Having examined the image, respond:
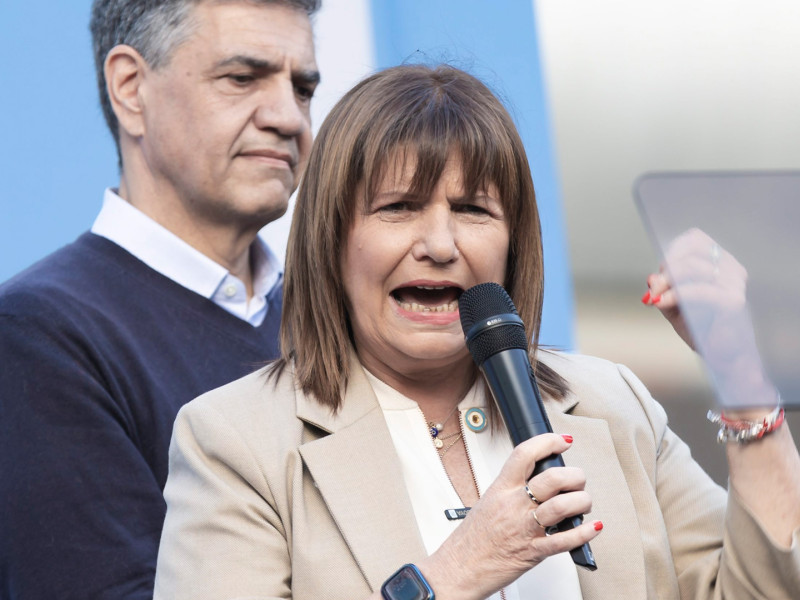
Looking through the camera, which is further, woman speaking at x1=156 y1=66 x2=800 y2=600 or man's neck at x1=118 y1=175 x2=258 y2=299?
man's neck at x1=118 y1=175 x2=258 y2=299

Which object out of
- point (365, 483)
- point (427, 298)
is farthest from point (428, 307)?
point (365, 483)

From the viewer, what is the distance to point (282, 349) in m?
2.26

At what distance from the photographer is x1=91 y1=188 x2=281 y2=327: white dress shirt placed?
321 centimetres

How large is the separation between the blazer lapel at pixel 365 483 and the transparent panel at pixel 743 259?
72 centimetres

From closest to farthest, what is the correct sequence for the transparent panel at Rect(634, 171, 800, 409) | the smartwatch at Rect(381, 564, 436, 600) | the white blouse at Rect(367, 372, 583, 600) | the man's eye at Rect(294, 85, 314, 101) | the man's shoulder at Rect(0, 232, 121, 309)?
the transparent panel at Rect(634, 171, 800, 409) < the smartwatch at Rect(381, 564, 436, 600) < the white blouse at Rect(367, 372, 583, 600) < the man's shoulder at Rect(0, 232, 121, 309) < the man's eye at Rect(294, 85, 314, 101)

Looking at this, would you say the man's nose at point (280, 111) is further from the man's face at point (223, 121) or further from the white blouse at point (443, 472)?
the white blouse at point (443, 472)

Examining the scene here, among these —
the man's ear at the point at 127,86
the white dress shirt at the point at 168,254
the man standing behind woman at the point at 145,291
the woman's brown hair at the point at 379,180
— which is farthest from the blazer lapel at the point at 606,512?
the man's ear at the point at 127,86

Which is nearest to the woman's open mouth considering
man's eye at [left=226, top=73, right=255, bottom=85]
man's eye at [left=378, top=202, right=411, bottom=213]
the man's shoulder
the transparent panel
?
man's eye at [left=378, top=202, right=411, bottom=213]

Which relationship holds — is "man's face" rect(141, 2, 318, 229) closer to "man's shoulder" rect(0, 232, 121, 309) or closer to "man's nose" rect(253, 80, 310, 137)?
"man's nose" rect(253, 80, 310, 137)

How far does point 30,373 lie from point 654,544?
1.54 m

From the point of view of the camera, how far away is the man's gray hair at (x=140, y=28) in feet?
10.9

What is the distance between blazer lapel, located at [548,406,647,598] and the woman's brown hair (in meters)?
0.11

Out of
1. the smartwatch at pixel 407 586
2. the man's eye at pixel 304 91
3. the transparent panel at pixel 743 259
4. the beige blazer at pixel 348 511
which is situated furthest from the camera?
the man's eye at pixel 304 91

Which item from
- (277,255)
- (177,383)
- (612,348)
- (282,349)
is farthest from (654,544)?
(277,255)
